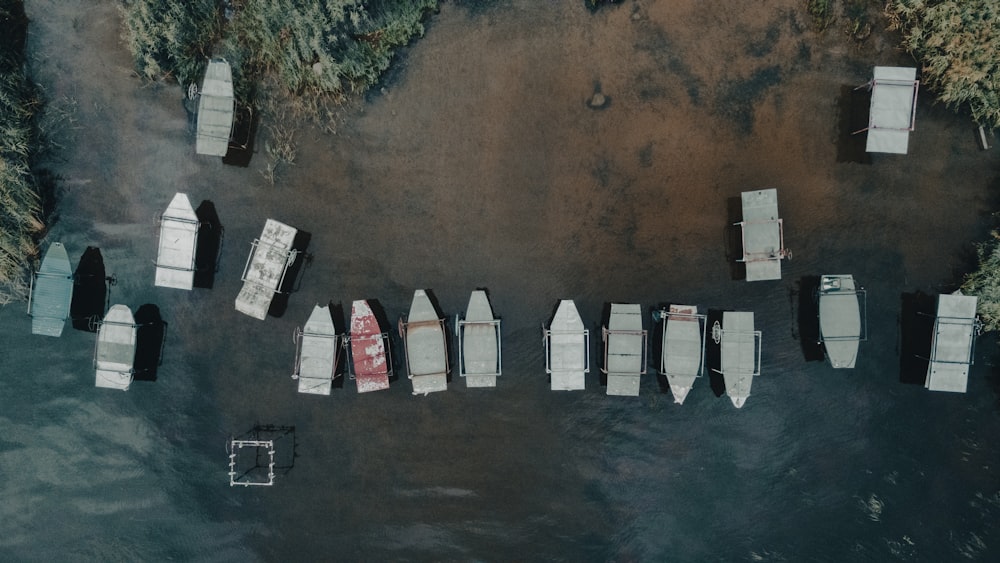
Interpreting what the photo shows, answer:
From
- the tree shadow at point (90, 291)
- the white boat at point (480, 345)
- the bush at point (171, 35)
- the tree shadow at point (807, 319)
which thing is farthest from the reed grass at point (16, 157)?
the tree shadow at point (807, 319)

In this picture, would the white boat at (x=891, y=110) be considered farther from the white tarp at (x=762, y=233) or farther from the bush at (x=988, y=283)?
the bush at (x=988, y=283)

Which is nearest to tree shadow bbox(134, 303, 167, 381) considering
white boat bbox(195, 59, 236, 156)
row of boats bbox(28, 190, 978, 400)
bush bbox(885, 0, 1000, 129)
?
row of boats bbox(28, 190, 978, 400)

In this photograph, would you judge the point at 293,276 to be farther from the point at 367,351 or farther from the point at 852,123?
the point at 852,123

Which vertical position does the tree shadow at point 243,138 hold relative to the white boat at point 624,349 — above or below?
above

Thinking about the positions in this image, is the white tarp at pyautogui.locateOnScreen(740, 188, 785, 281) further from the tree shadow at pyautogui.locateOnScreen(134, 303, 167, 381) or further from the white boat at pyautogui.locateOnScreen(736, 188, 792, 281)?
the tree shadow at pyautogui.locateOnScreen(134, 303, 167, 381)

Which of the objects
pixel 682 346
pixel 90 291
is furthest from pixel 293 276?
pixel 682 346
